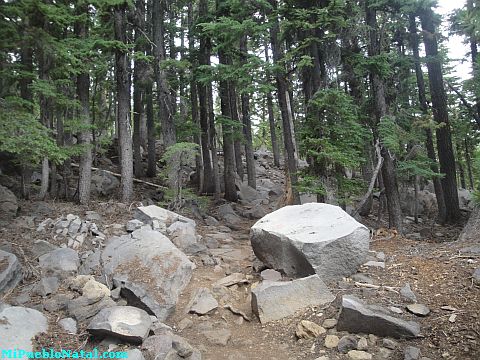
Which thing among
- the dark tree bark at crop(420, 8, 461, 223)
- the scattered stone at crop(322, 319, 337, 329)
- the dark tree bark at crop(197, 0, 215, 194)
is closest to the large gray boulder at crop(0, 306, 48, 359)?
the scattered stone at crop(322, 319, 337, 329)

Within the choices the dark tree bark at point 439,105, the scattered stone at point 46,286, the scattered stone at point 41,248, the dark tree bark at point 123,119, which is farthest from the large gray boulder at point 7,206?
the dark tree bark at point 439,105

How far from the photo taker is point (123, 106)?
465 inches

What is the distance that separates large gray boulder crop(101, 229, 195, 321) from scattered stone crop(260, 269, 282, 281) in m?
1.56

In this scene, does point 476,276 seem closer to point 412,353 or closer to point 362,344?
point 412,353

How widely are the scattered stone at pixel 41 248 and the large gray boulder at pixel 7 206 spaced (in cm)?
153

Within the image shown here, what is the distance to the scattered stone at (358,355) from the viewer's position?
4340 millimetres

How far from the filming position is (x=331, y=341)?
4770 mm

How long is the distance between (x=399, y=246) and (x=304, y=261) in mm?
2765

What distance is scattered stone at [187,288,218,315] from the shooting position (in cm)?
615

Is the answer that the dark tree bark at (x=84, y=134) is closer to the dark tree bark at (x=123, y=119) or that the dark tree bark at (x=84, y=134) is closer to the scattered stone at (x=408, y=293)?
the dark tree bark at (x=123, y=119)

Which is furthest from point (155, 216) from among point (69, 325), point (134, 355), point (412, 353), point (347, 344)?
point (412, 353)

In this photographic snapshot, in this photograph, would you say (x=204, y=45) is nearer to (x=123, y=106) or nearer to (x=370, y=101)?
(x=123, y=106)

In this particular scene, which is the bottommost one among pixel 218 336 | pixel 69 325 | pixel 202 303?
pixel 218 336

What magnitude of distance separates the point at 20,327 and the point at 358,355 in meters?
4.48
